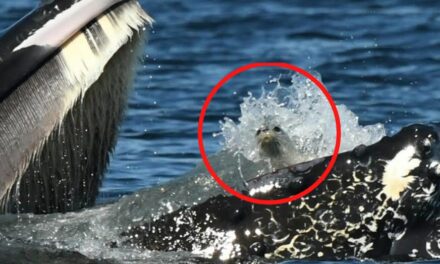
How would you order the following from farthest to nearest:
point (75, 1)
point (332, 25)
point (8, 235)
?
1. point (332, 25)
2. point (8, 235)
3. point (75, 1)

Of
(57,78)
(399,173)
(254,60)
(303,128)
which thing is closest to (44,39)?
(57,78)

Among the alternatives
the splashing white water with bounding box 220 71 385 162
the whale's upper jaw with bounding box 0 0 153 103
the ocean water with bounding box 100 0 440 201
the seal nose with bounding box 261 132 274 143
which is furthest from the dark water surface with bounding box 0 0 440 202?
the whale's upper jaw with bounding box 0 0 153 103

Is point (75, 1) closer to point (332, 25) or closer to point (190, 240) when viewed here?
point (190, 240)

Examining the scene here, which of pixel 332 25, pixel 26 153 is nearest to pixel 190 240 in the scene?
pixel 26 153

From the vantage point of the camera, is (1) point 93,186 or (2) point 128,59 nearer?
(2) point 128,59

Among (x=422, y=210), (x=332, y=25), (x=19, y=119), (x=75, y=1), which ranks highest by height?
(x=75, y=1)

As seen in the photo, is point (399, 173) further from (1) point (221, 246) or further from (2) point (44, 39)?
(2) point (44, 39)

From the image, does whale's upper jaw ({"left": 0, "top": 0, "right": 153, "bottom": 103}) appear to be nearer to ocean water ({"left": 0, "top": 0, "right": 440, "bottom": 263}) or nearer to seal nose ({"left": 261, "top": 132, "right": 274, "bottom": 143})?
seal nose ({"left": 261, "top": 132, "right": 274, "bottom": 143})

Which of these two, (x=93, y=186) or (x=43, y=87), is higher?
(x=43, y=87)
